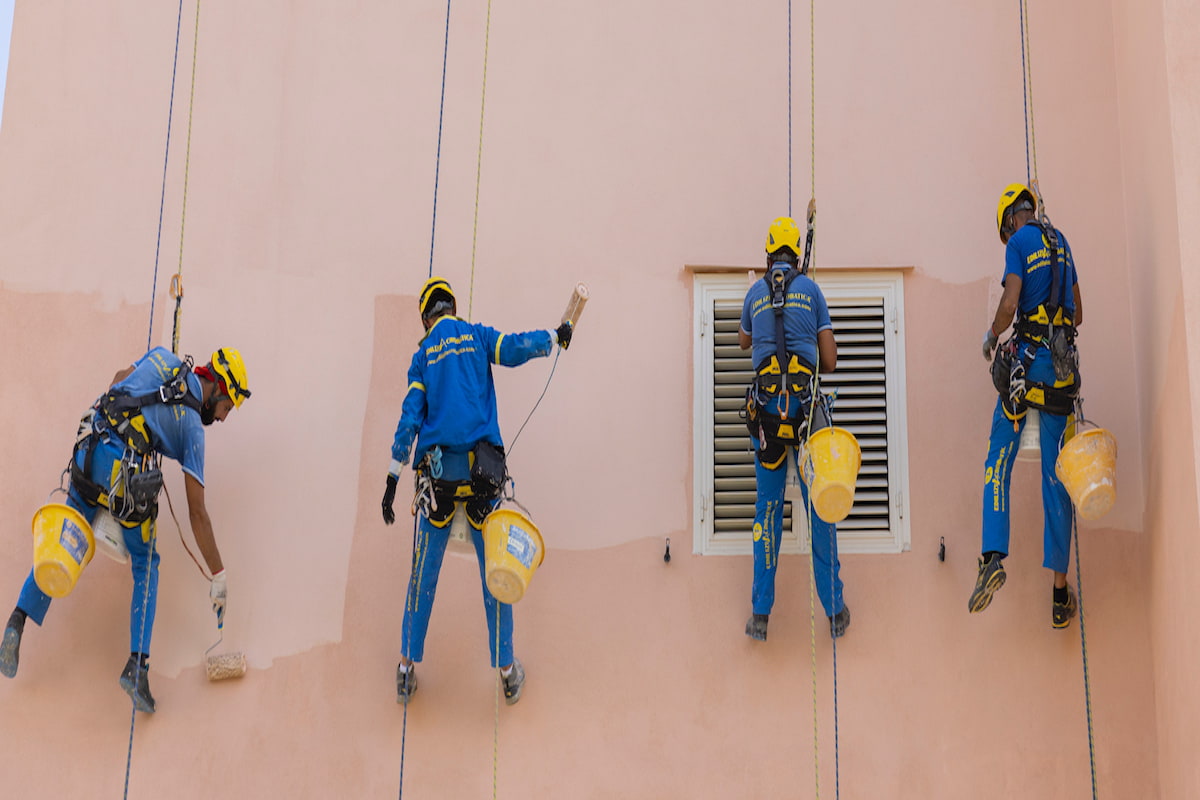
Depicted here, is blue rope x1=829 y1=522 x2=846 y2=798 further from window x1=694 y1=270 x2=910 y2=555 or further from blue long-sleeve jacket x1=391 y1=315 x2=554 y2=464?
blue long-sleeve jacket x1=391 y1=315 x2=554 y2=464

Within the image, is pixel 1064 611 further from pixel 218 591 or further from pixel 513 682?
pixel 218 591

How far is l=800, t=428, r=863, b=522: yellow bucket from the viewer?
6.08 meters

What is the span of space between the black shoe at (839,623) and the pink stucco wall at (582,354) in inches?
3.0

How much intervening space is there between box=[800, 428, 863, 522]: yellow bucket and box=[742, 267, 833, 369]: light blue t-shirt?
458 mm

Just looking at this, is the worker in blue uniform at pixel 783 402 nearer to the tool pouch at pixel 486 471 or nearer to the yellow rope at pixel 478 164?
the tool pouch at pixel 486 471

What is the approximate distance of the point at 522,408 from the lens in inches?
277

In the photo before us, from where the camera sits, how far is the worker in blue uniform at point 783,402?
647 centimetres

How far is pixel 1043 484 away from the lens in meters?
6.56

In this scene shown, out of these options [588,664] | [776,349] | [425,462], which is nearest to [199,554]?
[425,462]

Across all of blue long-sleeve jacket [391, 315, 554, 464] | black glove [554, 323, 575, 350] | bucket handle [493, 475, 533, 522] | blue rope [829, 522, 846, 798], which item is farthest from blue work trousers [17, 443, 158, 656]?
blue rope [829, 522, 846, 798]

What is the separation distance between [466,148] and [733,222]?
4.06 ft

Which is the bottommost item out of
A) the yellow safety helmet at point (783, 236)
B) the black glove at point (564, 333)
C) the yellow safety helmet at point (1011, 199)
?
the black glove at point (564, 333)

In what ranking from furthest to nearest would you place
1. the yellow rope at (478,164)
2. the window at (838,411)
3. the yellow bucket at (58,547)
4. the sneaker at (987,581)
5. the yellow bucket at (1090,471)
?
the yellow rope at (478,164) < the window at (838,411) < the sneaker at (987,581) < the yellow bucket at (58,547) < the yellow bucket at (1090,471)

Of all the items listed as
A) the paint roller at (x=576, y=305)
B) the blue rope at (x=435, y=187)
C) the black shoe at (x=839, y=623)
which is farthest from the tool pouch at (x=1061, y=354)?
the blue rope at (x=435, y=187)
